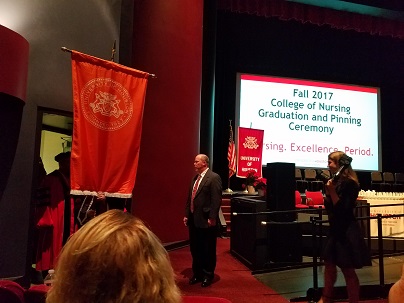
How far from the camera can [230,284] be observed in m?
4.43

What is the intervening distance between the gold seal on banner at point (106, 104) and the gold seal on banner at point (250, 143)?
5365 millimetres

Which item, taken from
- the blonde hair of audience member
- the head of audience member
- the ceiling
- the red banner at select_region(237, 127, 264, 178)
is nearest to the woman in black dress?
the head of audience member

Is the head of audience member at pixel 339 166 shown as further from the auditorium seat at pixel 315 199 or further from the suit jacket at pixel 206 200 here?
the auditorium seat at pixel 315 199

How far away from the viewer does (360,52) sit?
1261cm

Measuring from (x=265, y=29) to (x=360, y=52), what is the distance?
139 inches

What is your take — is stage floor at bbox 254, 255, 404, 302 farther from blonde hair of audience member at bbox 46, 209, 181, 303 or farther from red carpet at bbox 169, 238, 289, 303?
blonde hair of audience member at bbox 46, 209, 181, 303

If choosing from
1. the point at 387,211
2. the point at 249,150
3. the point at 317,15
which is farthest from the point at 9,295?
the point at 317,15

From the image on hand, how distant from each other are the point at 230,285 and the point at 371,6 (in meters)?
9.32

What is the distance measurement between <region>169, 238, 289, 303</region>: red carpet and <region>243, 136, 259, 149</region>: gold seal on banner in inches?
127

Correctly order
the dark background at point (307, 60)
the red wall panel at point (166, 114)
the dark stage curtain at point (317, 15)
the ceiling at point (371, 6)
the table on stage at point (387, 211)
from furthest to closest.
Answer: the dark background at point (307, 60), the dark stage curtain at point (317, 15), the ceiling at point (371, 6), the table on stage at point (387, 211), the red wall panel at point (166, 114)

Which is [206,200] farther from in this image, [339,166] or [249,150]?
[249,150]

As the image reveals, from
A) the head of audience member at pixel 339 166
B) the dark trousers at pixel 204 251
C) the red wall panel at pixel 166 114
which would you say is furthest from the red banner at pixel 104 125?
the red wall panel at pixel 166 114

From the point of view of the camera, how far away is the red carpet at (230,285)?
12.9ft

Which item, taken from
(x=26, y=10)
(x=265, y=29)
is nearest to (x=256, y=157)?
(x=265, y=29)
